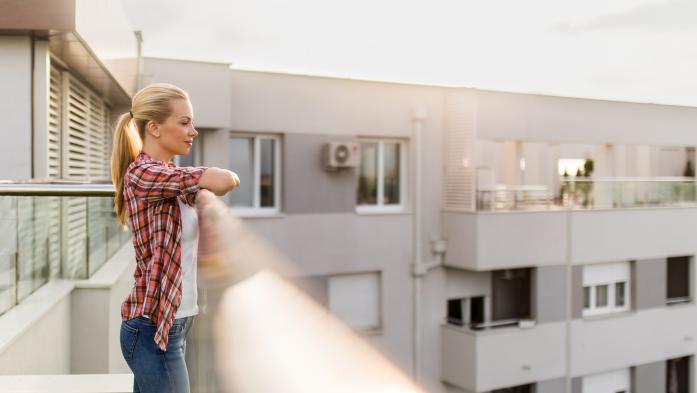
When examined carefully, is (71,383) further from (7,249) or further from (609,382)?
(609,382)

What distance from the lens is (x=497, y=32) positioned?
51.8 ft

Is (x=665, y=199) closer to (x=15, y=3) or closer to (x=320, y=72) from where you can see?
(x=320, y=72)

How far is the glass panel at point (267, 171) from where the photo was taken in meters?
10.3

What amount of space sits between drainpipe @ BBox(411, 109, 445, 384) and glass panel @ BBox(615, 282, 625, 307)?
171 inches

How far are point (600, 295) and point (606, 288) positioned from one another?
0.23 m

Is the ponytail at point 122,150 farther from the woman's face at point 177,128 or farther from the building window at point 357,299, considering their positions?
the building window at point 357,299

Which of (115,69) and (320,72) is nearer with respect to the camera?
(115,69)

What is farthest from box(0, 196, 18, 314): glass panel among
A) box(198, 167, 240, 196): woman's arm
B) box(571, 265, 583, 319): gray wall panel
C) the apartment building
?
box(571, 265, 583, 319): gray wall panel

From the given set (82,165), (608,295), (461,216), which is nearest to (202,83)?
(82,165)

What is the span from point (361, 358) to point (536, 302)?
3343 mm

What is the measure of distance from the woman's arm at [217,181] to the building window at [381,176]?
9603 millimetres

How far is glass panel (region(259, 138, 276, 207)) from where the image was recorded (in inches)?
407

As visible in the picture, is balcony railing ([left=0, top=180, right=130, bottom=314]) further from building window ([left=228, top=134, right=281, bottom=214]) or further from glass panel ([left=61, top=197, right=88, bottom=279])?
building window ([left=228, top=134, right=281, bottom=214])

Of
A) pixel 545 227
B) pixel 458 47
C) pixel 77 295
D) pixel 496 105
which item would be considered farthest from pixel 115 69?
pixel 458 47
